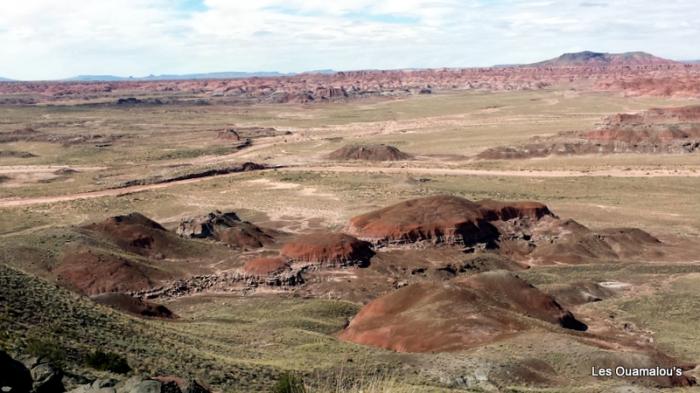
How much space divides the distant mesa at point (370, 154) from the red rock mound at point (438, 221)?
5198cm

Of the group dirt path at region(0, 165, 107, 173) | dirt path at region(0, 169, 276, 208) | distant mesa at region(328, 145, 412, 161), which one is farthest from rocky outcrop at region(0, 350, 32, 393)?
distant mesa at region(328, 145, 412, 161)

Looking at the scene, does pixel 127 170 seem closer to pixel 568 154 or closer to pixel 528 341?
pixel 568 154

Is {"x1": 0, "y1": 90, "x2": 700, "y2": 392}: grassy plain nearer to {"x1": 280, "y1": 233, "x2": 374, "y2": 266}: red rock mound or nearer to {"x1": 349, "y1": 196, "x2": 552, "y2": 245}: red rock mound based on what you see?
{"x1": 280, "y1": 233, "x2": 374, "y2": 266}: red rock mound

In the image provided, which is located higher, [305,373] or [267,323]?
[305,373]

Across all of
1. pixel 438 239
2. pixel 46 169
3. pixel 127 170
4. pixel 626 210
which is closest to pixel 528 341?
pixel 438 239

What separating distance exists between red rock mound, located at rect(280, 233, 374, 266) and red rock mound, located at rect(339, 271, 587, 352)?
34.9 ft

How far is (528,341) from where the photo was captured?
30.6 meters

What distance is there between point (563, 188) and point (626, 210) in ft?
44.9

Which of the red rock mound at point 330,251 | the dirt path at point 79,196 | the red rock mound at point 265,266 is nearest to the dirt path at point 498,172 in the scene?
the dirt path at point 79,196

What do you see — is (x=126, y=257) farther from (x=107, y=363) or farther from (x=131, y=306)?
(x=107, y=363)

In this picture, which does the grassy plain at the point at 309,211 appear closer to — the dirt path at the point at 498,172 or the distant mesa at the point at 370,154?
the dirt path at the point at 498,172

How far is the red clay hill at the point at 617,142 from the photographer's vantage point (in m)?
114

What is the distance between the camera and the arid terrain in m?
24.2

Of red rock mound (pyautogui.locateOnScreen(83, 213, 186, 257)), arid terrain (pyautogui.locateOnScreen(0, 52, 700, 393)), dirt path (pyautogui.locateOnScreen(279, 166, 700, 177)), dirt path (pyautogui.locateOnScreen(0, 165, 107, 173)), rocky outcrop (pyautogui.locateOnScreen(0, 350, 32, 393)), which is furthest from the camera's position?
dirt path (pyautogui.locateOnScreen(0, 165, 107, 173))
